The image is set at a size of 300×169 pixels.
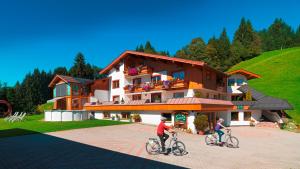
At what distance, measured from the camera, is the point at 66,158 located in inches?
478

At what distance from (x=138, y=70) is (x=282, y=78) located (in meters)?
41.6

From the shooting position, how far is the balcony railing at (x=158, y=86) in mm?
30688

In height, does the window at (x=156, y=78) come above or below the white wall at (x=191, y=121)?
above

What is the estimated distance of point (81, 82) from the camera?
145 ft

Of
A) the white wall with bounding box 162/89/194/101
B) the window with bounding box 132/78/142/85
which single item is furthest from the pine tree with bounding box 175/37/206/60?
the white wall with bounding box 162/89/194/101

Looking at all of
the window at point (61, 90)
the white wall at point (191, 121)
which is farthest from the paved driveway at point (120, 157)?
the window at point (61, 90)

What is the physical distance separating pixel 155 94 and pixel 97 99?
502 inches

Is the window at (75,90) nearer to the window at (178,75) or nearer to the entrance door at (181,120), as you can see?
the window at (178,75)

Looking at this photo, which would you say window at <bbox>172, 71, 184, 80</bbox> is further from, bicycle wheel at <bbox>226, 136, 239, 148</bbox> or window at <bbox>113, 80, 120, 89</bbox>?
bicycle wheel at <bbox>226, 136, 239, 148</bbox>

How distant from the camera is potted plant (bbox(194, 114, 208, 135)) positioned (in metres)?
23.5

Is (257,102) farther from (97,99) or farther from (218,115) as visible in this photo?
(97,99)

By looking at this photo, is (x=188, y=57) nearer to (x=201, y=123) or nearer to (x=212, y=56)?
(x=212, y=56)

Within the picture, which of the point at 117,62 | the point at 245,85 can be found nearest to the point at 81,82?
the point at 117,62

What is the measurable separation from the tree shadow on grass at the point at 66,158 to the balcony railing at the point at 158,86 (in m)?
17.6
